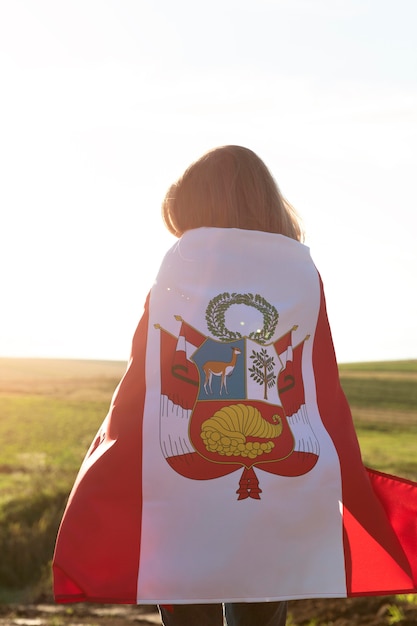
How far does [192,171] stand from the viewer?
14.0 ft

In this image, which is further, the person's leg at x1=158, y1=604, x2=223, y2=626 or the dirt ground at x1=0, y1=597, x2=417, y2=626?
the dirt ground at x1=0, y1=597, x2=417, y2=626

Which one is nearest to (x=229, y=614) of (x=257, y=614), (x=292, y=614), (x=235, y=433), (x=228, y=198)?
(x=257, y=614)

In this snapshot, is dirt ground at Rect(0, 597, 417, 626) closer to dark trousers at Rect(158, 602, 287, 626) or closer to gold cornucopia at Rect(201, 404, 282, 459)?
dark trousers at Rect(158, 602, 287, 626)

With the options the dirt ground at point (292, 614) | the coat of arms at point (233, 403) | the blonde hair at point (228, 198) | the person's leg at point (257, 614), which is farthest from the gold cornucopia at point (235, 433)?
the dirt ground at point (292, 614)

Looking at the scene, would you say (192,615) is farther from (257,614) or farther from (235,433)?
(235,433)

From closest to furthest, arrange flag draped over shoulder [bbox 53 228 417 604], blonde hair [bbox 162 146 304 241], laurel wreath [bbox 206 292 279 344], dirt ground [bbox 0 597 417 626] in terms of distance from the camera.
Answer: flag draped over shoulder [bbox 53 228 417 604]
laurel wreath [bbox 206 292 279 344]
blonde hair [bbox 162 146 304 241]
dirt ground [bbox 0 597 417 626]

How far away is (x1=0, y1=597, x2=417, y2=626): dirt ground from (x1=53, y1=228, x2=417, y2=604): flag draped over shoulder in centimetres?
173

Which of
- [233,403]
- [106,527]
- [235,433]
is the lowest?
[106,527]

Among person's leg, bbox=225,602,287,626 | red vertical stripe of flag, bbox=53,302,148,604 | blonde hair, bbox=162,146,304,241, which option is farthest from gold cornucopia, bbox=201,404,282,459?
blonde hair, bbox=162,146,304,241

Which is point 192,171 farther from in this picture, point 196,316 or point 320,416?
point 320,416

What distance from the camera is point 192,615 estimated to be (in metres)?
3.82

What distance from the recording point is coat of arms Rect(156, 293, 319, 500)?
151 inches

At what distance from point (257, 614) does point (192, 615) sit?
0.29m

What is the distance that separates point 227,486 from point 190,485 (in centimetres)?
16
